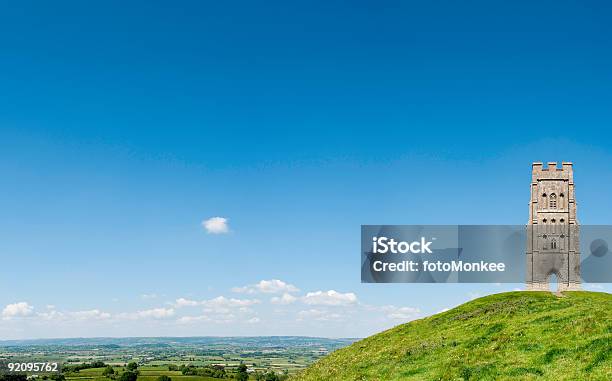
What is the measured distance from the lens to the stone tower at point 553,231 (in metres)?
82.1

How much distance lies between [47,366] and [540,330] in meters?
44.7

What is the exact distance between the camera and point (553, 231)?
83750mm

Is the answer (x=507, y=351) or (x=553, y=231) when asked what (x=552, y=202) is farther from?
(x=507, y=351)

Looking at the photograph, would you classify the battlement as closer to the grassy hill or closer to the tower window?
the tower window

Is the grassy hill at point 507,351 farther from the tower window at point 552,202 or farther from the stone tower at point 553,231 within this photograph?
the tower window at point 552,202

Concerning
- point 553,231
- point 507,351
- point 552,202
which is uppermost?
point 552,202

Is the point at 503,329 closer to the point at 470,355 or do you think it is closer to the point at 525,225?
the point at 470,355

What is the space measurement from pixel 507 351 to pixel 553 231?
190 feet

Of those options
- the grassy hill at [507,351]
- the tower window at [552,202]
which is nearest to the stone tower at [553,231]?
the tower window at [552,202]

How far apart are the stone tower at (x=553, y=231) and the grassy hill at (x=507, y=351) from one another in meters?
34.8

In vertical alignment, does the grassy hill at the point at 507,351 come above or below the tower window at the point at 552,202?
below

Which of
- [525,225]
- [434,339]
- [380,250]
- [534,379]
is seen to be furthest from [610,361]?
[525,225]

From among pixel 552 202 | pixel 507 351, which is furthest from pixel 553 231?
pixel 507 351

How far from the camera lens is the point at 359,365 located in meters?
40.3
